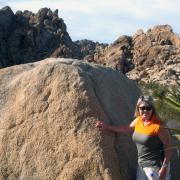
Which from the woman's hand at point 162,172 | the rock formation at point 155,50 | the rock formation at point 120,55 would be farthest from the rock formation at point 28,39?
the woman's hand at point 162,172

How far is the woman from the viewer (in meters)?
6.03

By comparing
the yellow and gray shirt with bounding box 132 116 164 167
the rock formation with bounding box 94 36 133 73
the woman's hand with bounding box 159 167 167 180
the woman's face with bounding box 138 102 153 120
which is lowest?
the rock formation with bounding box 94 36 133 73

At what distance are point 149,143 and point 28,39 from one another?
57.3 meters

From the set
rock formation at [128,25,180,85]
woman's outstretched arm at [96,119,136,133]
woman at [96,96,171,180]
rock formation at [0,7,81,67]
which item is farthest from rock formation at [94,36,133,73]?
woman at [96,96,171,180]

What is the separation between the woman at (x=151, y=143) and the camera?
6027mm

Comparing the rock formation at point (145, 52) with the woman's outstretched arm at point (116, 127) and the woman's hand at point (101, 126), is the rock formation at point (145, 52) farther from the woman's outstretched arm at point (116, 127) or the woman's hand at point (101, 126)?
the woman's hand at point (101, 126)

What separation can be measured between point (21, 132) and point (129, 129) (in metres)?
1.31

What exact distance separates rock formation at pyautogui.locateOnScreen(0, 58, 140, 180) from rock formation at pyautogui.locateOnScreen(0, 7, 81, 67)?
2123 inches

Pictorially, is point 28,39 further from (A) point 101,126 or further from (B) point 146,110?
(B) point 146,110

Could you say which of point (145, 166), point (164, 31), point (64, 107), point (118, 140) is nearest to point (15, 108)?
point (64, 107)

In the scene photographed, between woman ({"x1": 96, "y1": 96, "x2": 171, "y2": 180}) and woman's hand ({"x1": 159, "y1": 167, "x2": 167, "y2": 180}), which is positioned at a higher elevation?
woman ({"x1": 96, "y1": 96, "x2": 171, "y2": 180})

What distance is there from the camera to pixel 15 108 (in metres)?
6.85

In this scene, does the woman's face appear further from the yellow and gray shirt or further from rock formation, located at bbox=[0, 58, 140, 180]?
rock formation, located at bbox=[0, 58, 140, 180]

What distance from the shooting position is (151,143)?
6.07m
